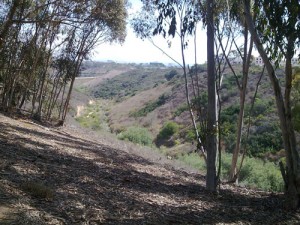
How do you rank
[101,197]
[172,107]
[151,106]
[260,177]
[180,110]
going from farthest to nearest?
1. [151,106]
2. [172,107]
3. [180,110]
4. [260,177]
5. [101,197]

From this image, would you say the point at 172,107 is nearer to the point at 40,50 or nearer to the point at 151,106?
the point at 151,106

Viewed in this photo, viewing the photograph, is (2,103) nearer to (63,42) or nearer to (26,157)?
(63,42)

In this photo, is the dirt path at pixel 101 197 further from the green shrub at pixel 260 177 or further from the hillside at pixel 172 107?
the green shrub at pixel 260 177

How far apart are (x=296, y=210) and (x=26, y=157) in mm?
5294

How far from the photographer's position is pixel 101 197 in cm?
628

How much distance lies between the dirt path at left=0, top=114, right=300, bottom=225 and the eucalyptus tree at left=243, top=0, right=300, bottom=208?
703 millimetres

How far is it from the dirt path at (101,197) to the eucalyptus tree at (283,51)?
2.30ft

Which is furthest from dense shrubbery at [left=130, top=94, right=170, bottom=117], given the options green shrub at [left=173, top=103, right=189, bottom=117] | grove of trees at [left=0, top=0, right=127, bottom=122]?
grove of trees at [left=0, top=0, right=127, bottom=122]

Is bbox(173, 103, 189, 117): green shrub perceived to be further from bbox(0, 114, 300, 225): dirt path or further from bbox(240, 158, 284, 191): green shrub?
bbox(0, 114, 300, 225): dirt path

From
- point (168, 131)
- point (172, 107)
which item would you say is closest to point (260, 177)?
point (168, 131)

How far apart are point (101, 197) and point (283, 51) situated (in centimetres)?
397

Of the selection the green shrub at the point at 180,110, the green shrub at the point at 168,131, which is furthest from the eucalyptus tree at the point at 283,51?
the green shrub at the point at 180,110

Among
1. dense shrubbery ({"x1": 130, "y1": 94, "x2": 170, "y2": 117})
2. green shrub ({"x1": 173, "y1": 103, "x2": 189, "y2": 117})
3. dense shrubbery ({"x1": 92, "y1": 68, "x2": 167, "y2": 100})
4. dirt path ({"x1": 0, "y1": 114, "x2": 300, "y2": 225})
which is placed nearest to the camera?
dirt path ({"x1": 0, "y1": 114, "x2": 300, "y2": 225})

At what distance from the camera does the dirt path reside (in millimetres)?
5020
